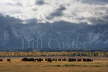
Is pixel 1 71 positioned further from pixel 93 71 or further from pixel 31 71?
pixel 93 71

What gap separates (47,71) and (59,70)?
2932mm

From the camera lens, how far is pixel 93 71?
231 feet

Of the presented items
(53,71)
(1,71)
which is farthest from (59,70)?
(1,71)

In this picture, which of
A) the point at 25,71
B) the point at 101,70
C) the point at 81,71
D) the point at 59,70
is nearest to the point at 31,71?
the point at 25,71

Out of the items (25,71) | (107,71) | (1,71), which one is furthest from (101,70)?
(1,71)

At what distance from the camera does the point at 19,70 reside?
73.4 meters

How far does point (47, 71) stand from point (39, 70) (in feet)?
10.4

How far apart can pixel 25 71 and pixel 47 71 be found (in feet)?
16.1

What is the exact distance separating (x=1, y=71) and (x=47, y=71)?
10.2 m

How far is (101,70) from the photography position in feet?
239

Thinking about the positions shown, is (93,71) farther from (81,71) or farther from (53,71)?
(53,71)

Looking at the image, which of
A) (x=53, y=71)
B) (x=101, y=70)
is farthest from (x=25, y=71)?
(x=101, y=70)

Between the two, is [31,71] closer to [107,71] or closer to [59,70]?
[59,70]

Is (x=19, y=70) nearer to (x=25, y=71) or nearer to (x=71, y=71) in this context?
(x=25, y=71)
